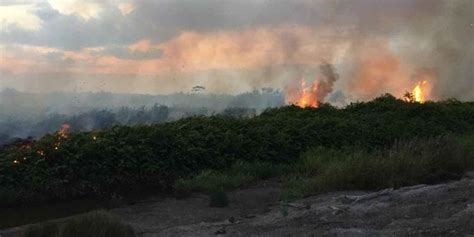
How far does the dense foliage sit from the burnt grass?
0.02 meters

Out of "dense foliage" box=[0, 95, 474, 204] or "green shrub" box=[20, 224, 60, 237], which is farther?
"dense foliage" box=[0, 95, 474, 204]

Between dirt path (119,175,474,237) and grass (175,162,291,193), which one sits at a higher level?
grass (175,162,291,193)

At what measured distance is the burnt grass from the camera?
12.0 m

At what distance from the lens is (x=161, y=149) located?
14.4 m

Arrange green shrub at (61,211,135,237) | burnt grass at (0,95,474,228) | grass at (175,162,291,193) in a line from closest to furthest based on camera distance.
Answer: green shrub at (61,211,135,237)
burnt grass at (0,95,474,228)
grass at (175,162,291,193)

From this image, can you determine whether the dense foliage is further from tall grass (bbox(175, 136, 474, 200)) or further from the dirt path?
the dirt path

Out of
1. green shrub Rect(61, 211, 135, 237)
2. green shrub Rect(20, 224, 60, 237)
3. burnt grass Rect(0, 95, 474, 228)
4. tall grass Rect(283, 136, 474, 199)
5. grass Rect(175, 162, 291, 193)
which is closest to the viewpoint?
green shrub Rect(61, 211, 135, 237)

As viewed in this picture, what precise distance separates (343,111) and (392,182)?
12.2 meters

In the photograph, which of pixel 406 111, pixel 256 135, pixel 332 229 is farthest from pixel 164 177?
pixel 406 111

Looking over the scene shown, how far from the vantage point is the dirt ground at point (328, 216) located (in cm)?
755

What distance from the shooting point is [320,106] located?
2334cm

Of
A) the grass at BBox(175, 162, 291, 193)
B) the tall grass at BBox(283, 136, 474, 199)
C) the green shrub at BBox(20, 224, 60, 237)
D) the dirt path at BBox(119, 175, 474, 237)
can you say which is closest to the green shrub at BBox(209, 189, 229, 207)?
the dirt path at BBox(119, 175, 474, 237)

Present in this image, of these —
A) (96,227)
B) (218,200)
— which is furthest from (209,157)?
(96,227)

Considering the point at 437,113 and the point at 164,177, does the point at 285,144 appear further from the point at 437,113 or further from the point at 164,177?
the point at 437,113
